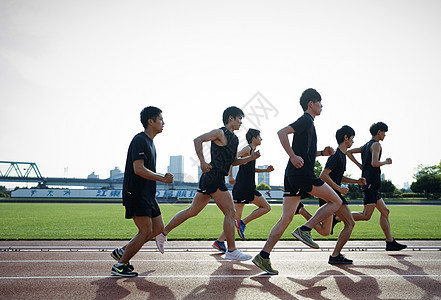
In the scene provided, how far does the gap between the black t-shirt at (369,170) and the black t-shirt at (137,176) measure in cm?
466

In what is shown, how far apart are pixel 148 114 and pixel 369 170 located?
4.82 meters

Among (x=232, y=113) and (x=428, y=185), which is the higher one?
(x=232, y=113)

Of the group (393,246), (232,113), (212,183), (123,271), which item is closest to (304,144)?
(232,113)

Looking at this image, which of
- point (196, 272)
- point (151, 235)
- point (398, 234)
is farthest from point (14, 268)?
point (398, 234)

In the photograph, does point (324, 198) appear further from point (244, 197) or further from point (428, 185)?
point (428, 185)

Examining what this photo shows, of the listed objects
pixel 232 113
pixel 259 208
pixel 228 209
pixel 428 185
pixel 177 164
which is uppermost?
pixel 232 113

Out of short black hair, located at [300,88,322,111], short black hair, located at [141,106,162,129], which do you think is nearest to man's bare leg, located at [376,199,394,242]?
short black hair, located at [300,88,322,111]

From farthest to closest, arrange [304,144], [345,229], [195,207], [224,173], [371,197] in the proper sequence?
[371,197], [195,207], [345,229], [224,173], [304,144]

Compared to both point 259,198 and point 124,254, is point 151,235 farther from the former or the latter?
point 259,198

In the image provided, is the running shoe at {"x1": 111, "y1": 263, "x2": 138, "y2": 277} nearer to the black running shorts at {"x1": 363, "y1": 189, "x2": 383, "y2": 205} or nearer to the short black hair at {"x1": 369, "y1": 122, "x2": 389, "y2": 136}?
the black running shorts at {"x1": 363, "y1": 189, "x2": 383, "y2": 205}

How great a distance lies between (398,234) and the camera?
412 inches

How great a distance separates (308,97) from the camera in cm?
567

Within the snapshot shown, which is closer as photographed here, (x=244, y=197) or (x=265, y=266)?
(x=265, y=266)

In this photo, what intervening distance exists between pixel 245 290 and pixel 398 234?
788 cm
